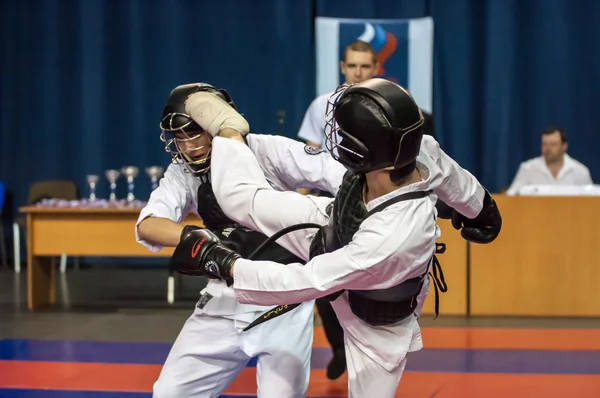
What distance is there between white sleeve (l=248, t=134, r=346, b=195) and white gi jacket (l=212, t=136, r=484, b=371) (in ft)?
1.64

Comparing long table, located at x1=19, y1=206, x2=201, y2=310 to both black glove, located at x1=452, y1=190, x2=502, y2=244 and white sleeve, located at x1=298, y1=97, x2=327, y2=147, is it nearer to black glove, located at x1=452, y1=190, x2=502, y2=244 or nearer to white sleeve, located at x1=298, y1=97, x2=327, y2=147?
white sleeve, located at x1=298, y1=97, x2=327, y2=147

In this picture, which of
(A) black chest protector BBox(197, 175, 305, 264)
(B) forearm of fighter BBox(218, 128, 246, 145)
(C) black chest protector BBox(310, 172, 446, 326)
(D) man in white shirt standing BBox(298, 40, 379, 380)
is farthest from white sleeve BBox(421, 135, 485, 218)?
(D) man in white shirt standing BBox(298, 40, 379, 380)

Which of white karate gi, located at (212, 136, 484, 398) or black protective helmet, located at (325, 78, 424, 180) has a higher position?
black protective helmet, located at (325, 78, 424, 180)

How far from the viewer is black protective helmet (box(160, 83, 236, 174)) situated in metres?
2.58

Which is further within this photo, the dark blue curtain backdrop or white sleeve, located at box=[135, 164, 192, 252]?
the dark blue curtain backdrop

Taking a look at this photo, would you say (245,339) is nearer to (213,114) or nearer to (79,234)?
(213,114)

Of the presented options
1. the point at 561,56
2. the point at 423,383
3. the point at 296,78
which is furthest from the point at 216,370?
the point at 561,56

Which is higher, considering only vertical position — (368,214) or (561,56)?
(561,56)

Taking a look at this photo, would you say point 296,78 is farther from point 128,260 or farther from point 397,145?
point 397,145

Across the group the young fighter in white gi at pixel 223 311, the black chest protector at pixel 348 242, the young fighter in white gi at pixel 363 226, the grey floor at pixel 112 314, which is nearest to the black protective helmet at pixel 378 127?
the young fighter in white gi at pixel 363 226

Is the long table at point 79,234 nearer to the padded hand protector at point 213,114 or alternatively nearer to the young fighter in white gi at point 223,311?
the young fighter in white gi at point 223,311

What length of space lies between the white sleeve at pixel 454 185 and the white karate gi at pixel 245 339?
59 cm

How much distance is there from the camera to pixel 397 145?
186cm

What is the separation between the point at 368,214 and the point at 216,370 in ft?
3.34
